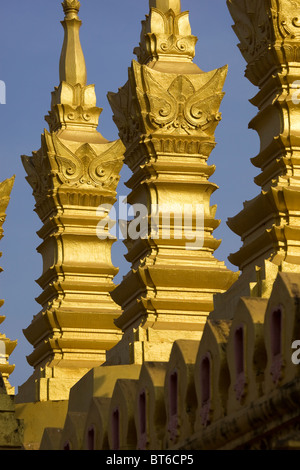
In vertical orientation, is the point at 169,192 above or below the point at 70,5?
below

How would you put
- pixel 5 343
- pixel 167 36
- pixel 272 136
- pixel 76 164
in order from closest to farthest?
1. pixel 272 136
2. pixel 167 36
3. pixel 76 164
4. pixel 5 343

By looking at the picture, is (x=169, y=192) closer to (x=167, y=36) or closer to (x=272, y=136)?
(x=167, y=36)

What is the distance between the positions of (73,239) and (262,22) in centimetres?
1155

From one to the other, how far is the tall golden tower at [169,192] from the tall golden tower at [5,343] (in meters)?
9.86

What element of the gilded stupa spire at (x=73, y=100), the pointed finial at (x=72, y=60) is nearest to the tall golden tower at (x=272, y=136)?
the gilded stupa spire at (x=73, y=100)

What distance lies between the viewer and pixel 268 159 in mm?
26656

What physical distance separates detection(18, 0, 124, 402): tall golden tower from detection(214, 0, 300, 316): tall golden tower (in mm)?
9648

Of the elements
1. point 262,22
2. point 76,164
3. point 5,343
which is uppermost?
point 262,22

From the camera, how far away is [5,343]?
43.0 meters

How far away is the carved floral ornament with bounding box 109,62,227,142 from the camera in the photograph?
30.2 meters

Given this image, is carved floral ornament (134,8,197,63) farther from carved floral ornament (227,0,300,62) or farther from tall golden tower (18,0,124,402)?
tall golden tower (18,0,124,402)

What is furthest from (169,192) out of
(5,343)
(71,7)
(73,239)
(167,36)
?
(5,343)
